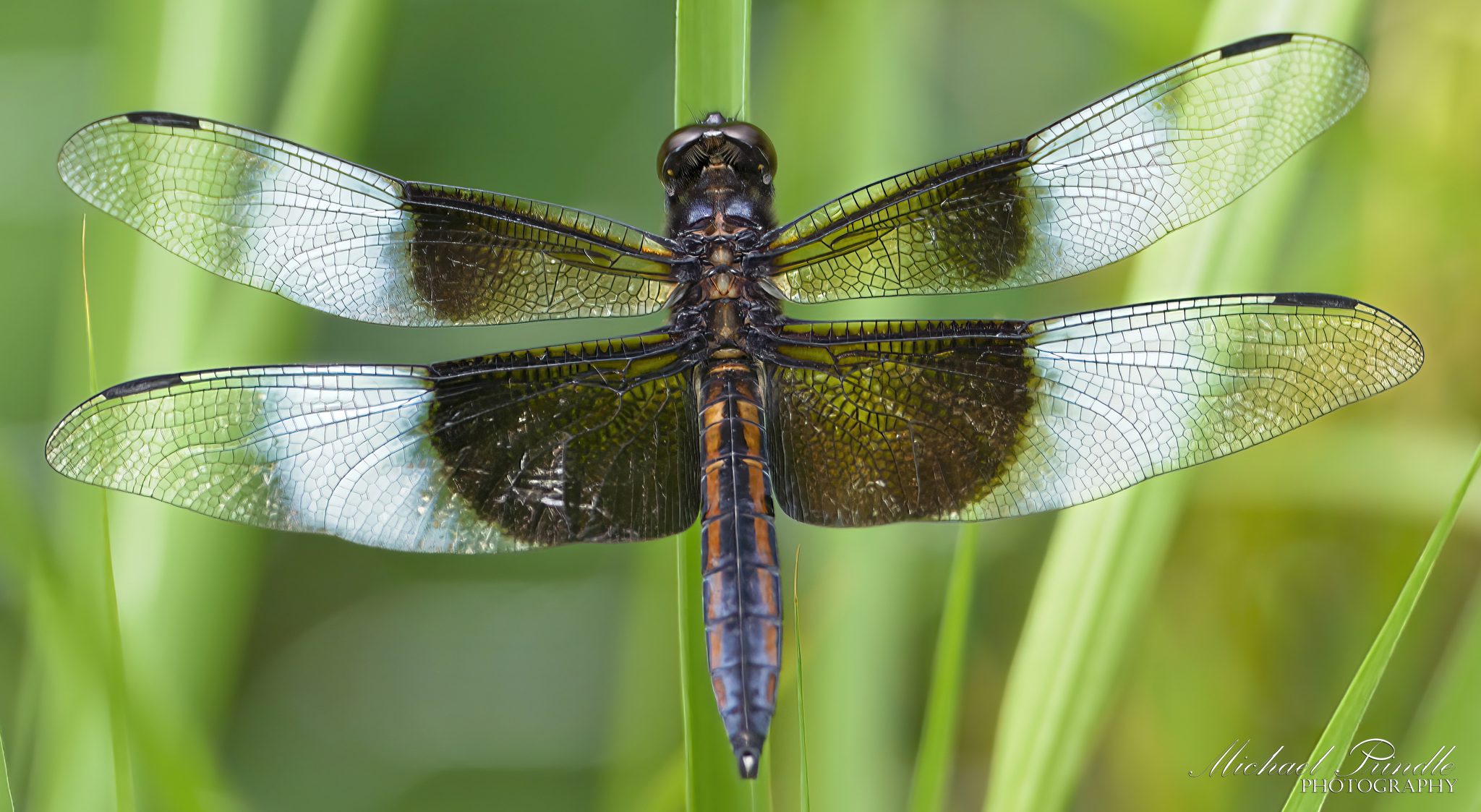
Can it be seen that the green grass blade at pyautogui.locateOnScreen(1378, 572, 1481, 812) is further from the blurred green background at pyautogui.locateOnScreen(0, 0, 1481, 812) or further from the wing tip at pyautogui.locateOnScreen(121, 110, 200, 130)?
the wing tip at pyautogui.locateOnScreen(121, 110, 200, 130)

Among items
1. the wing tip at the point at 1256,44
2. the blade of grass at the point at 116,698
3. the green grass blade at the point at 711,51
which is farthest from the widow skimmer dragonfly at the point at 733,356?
the blade of grass at the point at 116,698

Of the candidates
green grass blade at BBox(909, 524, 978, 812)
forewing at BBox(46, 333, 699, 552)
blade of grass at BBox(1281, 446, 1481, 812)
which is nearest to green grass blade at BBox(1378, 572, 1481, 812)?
blade of grass at BBox(1281, 446, 1481, 812)

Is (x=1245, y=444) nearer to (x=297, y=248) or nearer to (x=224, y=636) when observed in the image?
(x=297, y=248)

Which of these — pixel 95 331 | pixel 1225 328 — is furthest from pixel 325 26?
pixel 1225 328

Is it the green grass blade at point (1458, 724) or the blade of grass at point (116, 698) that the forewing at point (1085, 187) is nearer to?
the green grass blade at point (1458, 724)

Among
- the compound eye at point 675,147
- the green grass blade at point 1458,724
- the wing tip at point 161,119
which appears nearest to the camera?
the green grass blade at point 1458,724

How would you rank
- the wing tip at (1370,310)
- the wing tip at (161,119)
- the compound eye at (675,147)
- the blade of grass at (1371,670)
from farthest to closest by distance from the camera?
the compound eye at (675,147), the wing tip at (161,119), the wing tip at (1370,310), the blade of grass at (1371,670)

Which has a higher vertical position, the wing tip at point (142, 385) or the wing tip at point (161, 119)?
the wing tip at point (161, 119)
